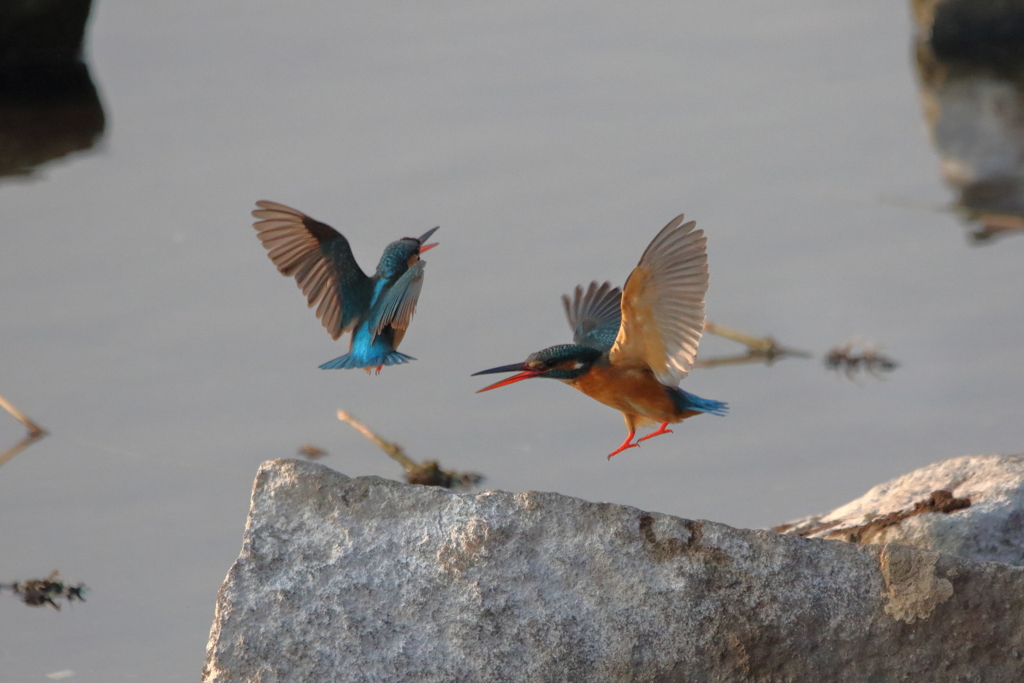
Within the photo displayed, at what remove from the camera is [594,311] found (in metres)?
4.66

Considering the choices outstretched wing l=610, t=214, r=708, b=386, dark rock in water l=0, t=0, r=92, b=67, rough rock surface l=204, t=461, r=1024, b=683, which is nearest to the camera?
rough rock surface l=204, t=461, r=1024, b=683

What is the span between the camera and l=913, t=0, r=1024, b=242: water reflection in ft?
27.0

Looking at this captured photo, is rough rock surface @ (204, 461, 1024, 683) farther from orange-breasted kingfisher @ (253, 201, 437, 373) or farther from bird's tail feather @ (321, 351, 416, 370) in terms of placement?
orange-breasted kingfisher @ (253, 201, 437, 373)

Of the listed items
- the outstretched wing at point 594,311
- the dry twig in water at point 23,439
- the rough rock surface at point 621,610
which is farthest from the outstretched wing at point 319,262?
the dry twig in water at point 23,439

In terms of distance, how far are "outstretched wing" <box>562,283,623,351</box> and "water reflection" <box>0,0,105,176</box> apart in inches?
205

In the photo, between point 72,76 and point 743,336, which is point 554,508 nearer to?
point 743,336

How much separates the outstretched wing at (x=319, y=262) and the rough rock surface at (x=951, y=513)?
1.62 metres

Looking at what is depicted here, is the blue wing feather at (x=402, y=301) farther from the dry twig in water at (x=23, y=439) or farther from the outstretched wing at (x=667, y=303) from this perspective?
the dry twig in water at (x=23, y=439)

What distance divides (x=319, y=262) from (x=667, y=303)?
1085 mm

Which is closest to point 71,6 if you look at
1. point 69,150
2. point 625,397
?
point 69,150

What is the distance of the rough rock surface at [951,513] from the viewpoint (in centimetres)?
414

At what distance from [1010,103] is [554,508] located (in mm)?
7028

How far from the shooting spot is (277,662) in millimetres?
3619

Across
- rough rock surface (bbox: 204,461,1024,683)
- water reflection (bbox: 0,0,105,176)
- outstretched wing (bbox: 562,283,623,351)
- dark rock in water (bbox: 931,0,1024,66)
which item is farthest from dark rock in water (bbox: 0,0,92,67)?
rough rock surface (bbox: 204,461,1024,683)
